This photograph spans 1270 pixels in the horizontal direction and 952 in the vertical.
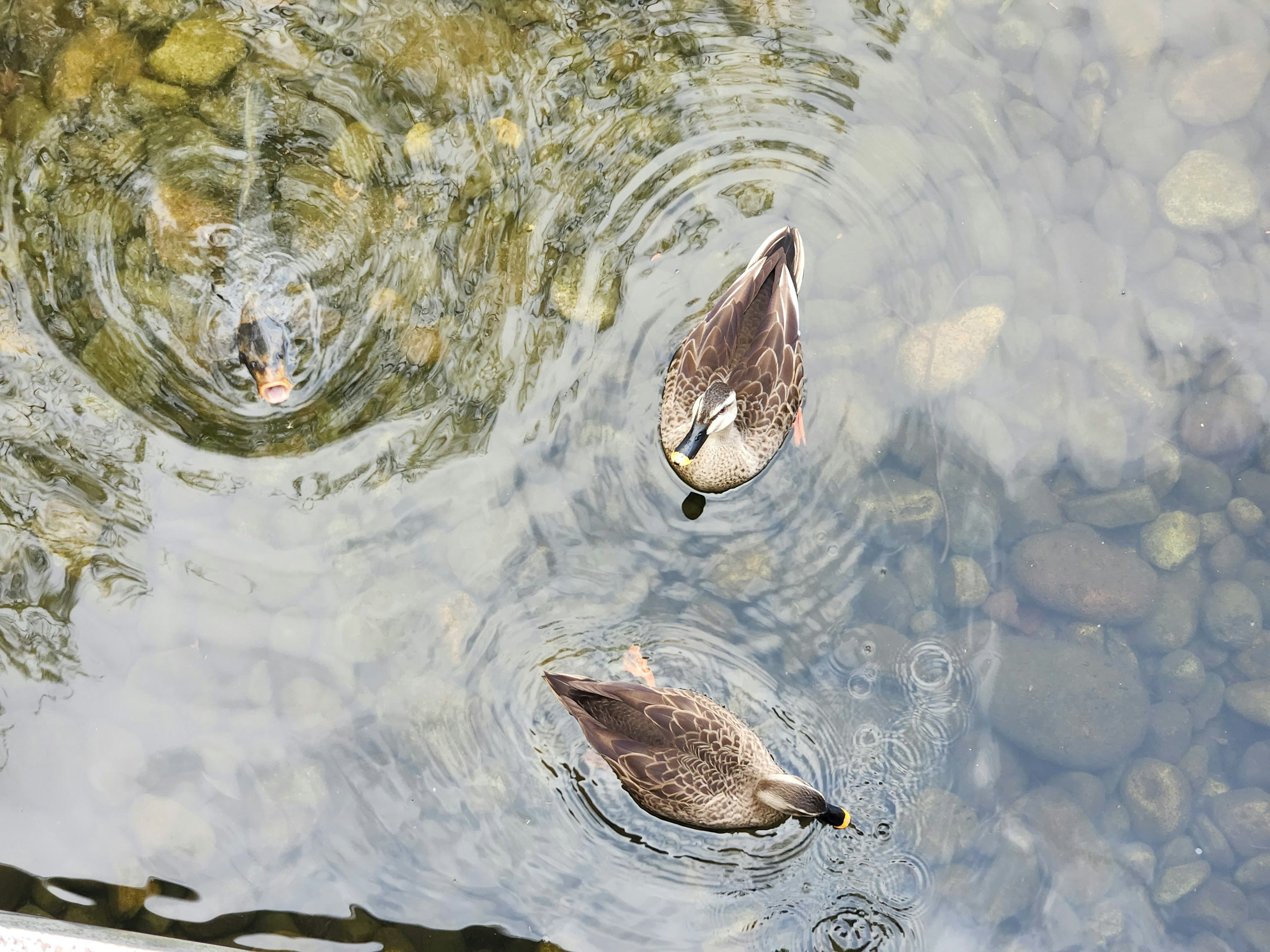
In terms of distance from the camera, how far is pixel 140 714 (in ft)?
19.7

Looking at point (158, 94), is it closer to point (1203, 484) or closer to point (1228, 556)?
point (1203, 484)

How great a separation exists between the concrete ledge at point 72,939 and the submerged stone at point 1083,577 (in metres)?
5.75

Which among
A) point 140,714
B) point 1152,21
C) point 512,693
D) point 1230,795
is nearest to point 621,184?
point 512,693

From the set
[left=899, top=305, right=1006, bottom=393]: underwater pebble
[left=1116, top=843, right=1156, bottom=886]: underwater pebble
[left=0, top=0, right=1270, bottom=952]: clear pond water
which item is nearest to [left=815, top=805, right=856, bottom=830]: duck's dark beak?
[left=0, top=0, right=1270, bottom=952]: clear pond water

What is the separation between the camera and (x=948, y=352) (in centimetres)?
653

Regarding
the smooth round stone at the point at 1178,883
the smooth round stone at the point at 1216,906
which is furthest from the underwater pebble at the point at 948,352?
the smooth round stone at the point at 1216,906

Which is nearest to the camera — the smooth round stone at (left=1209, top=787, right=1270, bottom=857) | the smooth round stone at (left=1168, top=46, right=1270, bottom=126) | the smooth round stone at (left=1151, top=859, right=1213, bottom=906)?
the smooth round stone at (left=1151, top=859, right=1213, bottom=906)

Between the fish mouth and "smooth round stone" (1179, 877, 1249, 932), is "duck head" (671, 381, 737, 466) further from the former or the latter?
"smooth round stone" (1179, 877, 1249, 932)

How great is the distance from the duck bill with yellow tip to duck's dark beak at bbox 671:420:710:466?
2.62 meters

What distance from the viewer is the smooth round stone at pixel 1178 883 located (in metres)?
6.17

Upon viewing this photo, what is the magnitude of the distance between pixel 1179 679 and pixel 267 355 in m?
Answer: 6.61

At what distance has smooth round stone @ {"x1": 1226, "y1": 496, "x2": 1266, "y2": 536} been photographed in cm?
660

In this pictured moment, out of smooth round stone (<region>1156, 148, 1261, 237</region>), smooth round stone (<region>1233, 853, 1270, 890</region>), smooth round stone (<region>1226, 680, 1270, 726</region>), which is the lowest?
smooth round stone (<region>1233, 853, 1270, 890</region>)

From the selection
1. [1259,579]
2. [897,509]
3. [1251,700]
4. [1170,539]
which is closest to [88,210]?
[897,509]
